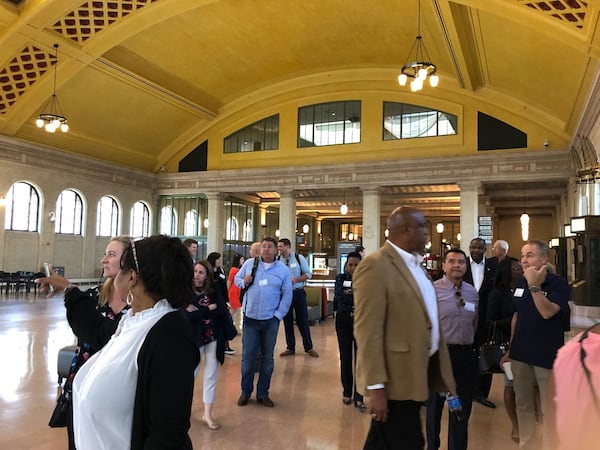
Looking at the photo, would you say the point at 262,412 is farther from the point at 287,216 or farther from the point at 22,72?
the point at 287,216

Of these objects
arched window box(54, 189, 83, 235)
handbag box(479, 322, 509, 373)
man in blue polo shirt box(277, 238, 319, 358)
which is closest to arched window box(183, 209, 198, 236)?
arched window box(54, 189, 83, 235)

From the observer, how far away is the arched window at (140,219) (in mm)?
21453

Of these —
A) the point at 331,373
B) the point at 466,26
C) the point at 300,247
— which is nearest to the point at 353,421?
the point at 331,373

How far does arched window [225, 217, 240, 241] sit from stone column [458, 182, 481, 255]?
10425 millimetres

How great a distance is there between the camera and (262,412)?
4.55m

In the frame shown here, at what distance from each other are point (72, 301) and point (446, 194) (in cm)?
1873

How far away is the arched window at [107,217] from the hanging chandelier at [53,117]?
4705 mm

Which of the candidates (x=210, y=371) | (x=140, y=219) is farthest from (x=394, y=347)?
(x=140, y=219)

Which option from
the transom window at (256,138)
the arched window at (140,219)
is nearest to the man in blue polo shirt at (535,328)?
the transom window at (256,138)

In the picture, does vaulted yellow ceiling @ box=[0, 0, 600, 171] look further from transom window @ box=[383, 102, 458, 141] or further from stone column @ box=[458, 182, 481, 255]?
stone column @ box=[458, 182, 481, 255]

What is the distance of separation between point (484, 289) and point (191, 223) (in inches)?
731

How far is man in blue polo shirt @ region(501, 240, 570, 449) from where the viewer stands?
320 cm

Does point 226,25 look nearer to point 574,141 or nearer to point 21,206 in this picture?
point 21,206

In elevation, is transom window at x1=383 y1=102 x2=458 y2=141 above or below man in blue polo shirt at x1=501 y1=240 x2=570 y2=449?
above
